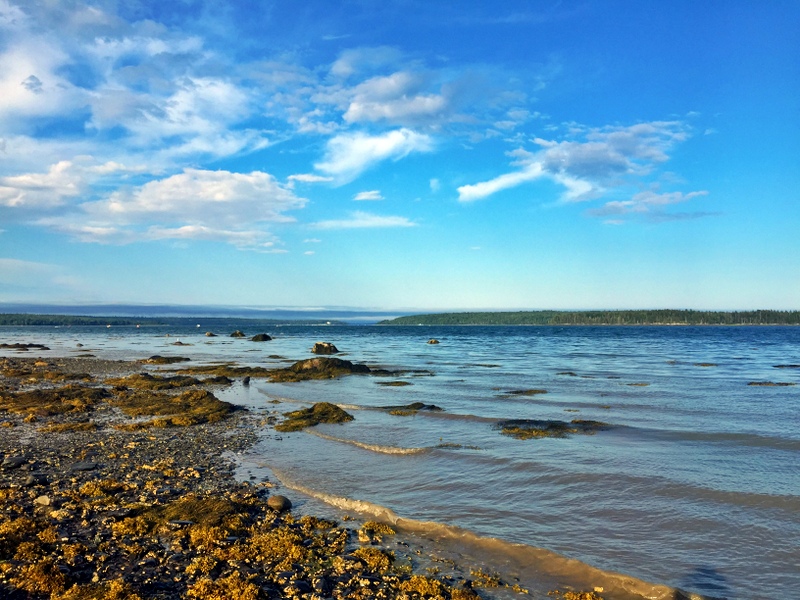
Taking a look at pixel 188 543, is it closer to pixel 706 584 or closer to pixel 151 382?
pixel 706 584

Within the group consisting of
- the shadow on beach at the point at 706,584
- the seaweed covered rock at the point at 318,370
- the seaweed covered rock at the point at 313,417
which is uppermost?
the shadow on beach at the point at 706,584

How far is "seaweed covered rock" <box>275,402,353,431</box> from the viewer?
2045 centimetres

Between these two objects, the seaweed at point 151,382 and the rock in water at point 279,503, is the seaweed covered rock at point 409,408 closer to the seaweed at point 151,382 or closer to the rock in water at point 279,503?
the rock in water at point 279,503

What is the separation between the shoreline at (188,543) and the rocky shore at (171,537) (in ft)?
0.08

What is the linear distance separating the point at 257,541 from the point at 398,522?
281 centimetres

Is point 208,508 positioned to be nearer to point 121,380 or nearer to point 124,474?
point 124,474

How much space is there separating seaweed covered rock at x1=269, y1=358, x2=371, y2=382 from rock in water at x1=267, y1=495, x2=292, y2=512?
27.3 metres

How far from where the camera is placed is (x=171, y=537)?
9.54 m

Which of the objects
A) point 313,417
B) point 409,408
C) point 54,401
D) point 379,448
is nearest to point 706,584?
point 379,448

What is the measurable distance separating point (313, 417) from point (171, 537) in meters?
12.5

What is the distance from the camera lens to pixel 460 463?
50.1 ft

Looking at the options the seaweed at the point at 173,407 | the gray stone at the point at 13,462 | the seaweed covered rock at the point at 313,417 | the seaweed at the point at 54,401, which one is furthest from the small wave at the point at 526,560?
the seaweed at the point at 54,401

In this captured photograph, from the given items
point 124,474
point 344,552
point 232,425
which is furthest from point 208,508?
point 232,425

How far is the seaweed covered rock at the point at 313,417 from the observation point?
20453 mm
